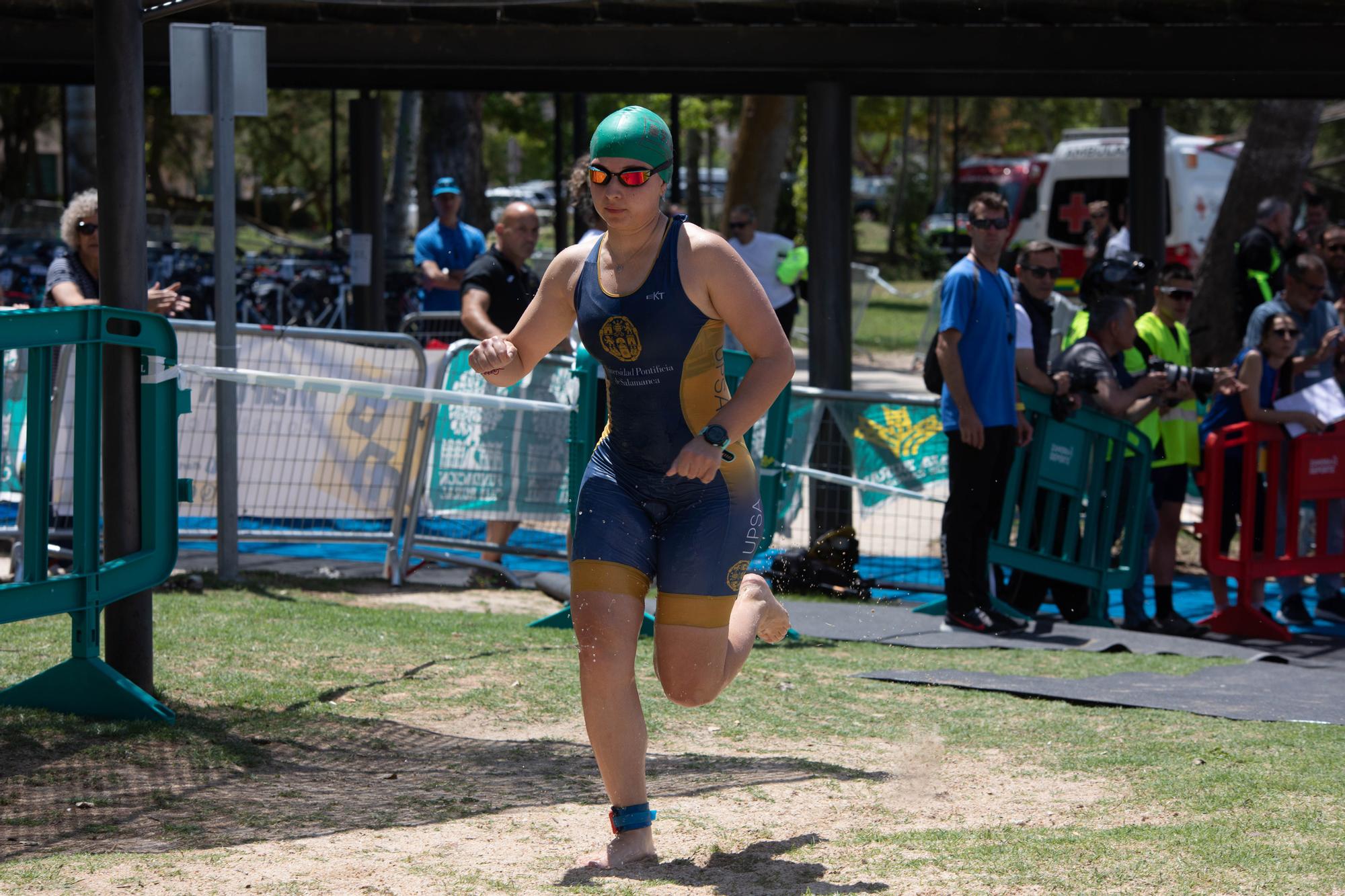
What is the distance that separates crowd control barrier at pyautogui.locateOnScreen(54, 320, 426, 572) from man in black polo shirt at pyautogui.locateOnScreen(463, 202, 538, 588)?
19.9 inches

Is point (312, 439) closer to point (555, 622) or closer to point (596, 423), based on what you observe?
point (555, 622)

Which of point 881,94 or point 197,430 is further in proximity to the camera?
point 881,94

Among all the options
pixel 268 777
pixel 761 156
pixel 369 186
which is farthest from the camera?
pixel 761 156

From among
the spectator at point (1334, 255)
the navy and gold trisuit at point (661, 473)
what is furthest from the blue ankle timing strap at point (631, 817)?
the spectator at point (1334, 255)

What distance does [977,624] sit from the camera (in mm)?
8039

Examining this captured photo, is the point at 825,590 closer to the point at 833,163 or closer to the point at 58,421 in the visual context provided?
the point at 833,163

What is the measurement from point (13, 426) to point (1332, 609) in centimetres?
791

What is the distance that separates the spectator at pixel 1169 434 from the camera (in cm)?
888

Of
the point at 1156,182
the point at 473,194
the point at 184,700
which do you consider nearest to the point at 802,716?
the point at 184,700

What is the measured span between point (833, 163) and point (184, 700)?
18.8 feet

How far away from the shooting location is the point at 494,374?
4.19 meters

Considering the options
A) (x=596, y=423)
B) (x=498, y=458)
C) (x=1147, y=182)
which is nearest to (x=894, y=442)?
(x=498, y=458)

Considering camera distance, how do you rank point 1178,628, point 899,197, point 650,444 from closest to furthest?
1. point 650,444
2. point 1178,628
3. point 899,197

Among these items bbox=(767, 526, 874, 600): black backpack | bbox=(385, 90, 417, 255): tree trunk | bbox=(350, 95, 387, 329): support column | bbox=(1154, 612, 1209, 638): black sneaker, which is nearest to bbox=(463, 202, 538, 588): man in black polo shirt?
bbox=(767, 526, 874, 600): black backpack
